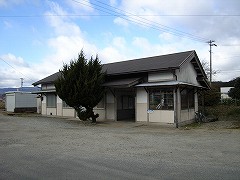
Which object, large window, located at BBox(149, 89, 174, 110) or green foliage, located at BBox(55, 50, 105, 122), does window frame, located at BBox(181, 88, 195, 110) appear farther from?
green foliage, located at BBox(55, 50, 105, 122)

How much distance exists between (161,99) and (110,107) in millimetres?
4610

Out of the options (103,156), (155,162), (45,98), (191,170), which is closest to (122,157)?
(103,156)

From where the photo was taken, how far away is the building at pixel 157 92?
15143 mm

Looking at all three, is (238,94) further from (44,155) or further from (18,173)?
(18,173)

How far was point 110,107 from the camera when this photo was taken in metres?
18.4

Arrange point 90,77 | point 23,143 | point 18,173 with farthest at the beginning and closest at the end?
point 90,77
point 23,143
point 18,173

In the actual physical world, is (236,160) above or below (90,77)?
below

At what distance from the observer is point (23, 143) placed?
912cm

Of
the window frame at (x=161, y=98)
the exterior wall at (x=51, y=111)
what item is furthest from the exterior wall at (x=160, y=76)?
the exterior wall at (x=51, y=111)

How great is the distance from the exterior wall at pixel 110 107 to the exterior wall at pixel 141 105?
7.37 feet

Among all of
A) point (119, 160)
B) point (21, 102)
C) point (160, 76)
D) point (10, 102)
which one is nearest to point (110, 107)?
point (160, 76)

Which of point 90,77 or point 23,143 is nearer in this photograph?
point 23,143

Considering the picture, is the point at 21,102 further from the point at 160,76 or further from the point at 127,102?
the point at 160,76

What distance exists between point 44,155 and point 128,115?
13194mm
